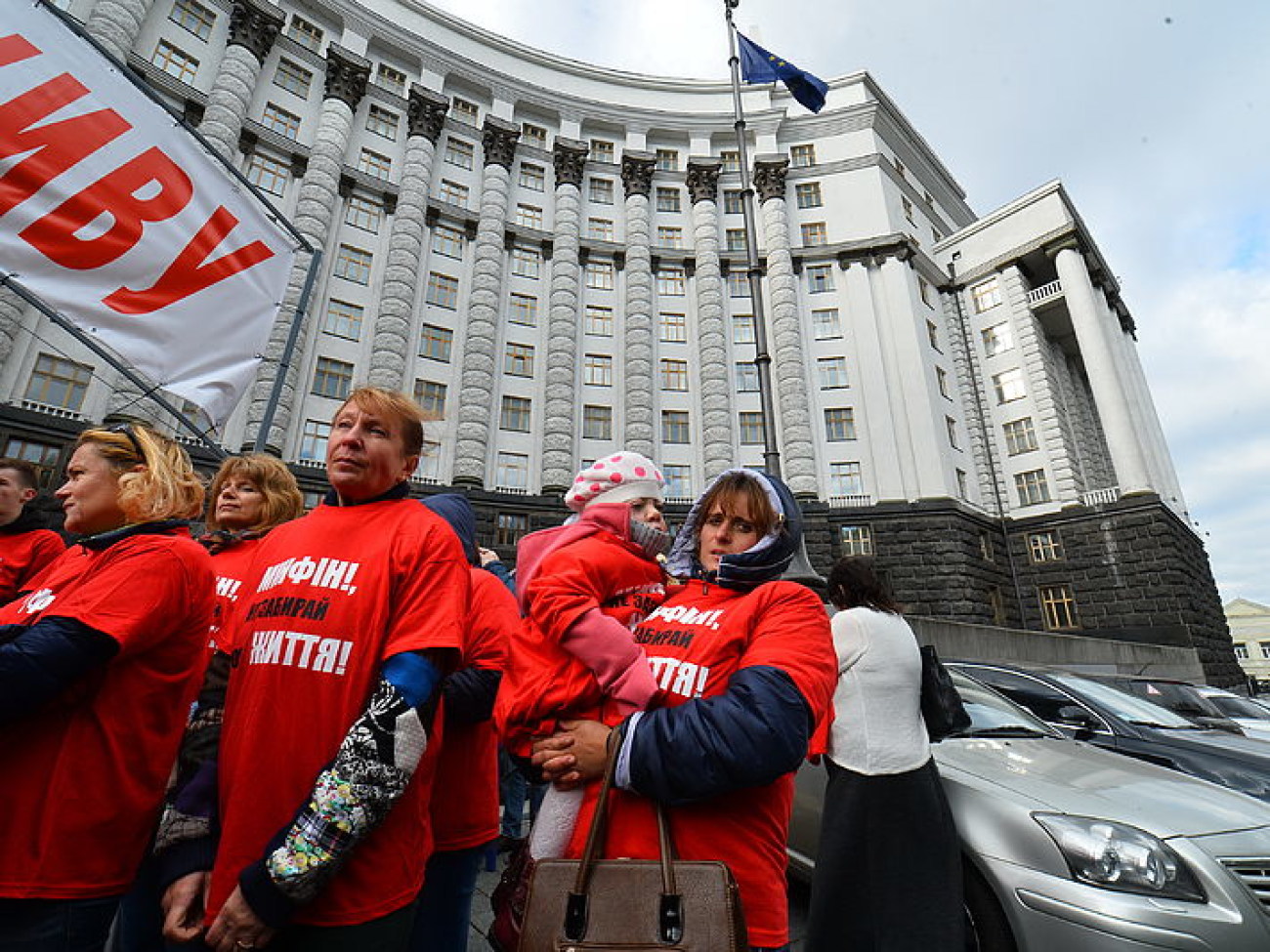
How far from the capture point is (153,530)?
1806mm

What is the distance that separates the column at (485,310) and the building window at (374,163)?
383 centimetres

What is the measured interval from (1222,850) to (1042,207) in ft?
112

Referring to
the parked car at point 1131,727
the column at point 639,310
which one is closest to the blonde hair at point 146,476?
the parked car at point 1131,727

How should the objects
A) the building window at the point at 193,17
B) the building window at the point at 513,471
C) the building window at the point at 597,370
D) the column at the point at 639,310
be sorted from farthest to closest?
the building window at the point at 597,370 < the column at the point at 639,310 < the building window at the point at 513,471 < the building window at the point at 193,17

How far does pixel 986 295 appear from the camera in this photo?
29203 mm

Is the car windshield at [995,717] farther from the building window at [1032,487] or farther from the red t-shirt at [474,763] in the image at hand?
the building window at [1032,487]

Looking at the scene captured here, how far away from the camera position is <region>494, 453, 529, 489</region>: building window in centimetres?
2223

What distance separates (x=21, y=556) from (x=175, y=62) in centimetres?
2515

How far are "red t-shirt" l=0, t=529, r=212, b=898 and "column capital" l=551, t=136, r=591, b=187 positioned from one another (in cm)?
2897

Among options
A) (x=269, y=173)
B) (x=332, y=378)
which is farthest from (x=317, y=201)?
(x=332, y=378)

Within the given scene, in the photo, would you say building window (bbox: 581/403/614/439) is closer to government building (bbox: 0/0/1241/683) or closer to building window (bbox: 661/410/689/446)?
government building (bbox: 0/0/1241/683)

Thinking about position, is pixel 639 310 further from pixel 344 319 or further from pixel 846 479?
pixel 344 319

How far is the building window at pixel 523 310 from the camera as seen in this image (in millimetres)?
24594

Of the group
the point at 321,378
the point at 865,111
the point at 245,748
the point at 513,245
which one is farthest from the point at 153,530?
the point at 865,111
